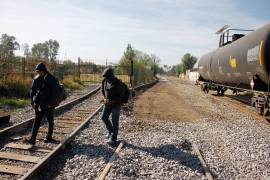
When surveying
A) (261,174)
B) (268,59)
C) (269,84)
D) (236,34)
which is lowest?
(261,174)

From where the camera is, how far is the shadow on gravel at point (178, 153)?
6434 mm

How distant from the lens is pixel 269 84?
11.6 meters

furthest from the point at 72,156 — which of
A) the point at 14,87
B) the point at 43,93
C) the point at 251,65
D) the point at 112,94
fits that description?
the point at 14,87

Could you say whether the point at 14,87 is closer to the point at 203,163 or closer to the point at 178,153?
the point at 178,153

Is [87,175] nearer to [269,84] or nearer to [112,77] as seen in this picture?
[112,77]

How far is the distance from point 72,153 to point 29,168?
127 centimetres

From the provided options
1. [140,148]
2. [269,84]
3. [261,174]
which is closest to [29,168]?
[140,148]

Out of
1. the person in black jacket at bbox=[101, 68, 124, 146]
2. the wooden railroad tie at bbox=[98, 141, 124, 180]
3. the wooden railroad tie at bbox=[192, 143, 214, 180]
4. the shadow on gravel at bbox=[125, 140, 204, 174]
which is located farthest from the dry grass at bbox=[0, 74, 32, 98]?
the wooden railroad tie at bbox=[192, 143, 214, 180]

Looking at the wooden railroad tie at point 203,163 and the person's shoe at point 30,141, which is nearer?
the wooden railroad tie at point 203,163

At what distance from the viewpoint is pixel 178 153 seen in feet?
23.4

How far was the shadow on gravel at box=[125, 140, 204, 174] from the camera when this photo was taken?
643cm

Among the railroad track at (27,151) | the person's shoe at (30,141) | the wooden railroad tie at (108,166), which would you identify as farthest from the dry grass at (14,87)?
the wooden railroad tie at (108,166)

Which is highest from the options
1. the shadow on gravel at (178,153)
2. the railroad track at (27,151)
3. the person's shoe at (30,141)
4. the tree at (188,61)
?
the tree at (188,61)

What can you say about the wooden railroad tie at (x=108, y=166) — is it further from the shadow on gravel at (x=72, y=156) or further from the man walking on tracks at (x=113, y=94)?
the man walking on tracks at (x=113, y=94)
